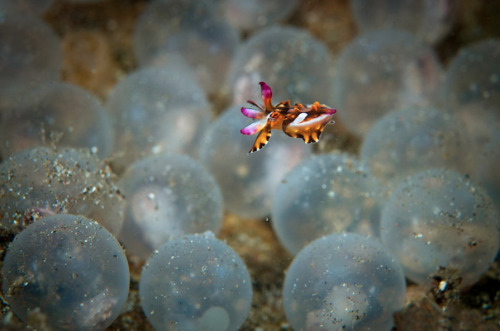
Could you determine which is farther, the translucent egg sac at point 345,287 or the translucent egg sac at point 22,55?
the translucent egg sac at point 22,55

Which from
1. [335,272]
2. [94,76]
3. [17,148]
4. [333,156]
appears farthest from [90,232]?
[94,76]

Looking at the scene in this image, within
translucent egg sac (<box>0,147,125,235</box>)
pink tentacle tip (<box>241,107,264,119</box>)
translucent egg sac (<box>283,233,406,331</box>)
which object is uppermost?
pink tentacle tip (<box>241,107,264,119</box>)

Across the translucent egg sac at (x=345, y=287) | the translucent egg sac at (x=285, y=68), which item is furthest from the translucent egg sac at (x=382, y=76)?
the translucent egg sac at (x=345, y=287)

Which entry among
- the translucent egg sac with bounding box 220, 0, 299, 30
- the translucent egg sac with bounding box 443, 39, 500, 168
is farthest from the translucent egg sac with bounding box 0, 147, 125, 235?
the translucent egg sac with bounding box 443, 39, 500, 168

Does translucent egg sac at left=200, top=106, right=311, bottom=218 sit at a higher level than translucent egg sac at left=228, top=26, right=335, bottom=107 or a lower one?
lower

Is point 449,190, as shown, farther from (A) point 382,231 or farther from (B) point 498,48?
(B) point 498,48

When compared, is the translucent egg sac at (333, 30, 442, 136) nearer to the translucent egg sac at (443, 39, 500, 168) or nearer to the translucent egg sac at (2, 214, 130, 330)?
the translucent egg sac at (443, 39, 500, 168)

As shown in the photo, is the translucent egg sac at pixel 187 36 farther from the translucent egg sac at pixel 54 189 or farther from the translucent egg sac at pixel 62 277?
the translucent egg sac at pixel 62 277

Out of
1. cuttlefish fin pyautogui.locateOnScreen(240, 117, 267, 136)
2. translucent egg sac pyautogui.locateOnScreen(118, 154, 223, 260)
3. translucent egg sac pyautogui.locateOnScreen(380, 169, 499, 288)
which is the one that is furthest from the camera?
translucent egg sac pyautogui.locateOnScreen(118, 154, 223, 260)
